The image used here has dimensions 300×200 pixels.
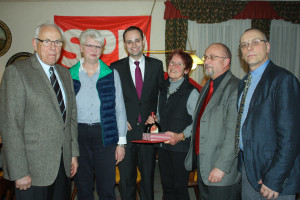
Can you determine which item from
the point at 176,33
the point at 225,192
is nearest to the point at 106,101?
the point at 225,192

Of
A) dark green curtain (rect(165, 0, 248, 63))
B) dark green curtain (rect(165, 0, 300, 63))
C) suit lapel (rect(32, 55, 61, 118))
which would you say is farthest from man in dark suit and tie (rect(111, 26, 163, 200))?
dark green curtain (rect(165, 0, 300, 63))

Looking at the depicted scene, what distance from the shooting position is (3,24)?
5.88m

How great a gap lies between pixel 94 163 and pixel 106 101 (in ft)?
2.05

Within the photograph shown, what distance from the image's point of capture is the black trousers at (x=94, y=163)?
215 cm

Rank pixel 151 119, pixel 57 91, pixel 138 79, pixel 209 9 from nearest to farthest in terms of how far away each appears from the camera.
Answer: pixel 57 91 → pixel 151 119 → pixel 138 79 → pixel 209 9

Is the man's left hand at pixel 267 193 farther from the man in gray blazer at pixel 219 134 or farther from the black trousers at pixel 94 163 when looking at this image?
the black trousers at pixel 94 163

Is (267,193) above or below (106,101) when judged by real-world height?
→ below

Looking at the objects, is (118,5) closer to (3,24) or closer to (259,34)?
(3,24)

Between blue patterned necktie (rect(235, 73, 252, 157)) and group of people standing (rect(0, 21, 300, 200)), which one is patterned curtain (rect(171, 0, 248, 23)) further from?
blue patterned necktie (rect(235, 73, 252, 157))

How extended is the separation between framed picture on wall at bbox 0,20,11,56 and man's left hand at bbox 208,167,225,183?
243 inches

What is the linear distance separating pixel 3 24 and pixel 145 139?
225 inches

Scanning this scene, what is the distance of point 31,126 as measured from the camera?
5.27ft

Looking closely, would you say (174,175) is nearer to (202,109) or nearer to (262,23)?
(202,109)

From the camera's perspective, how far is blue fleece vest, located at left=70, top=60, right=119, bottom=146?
85.0 inches
